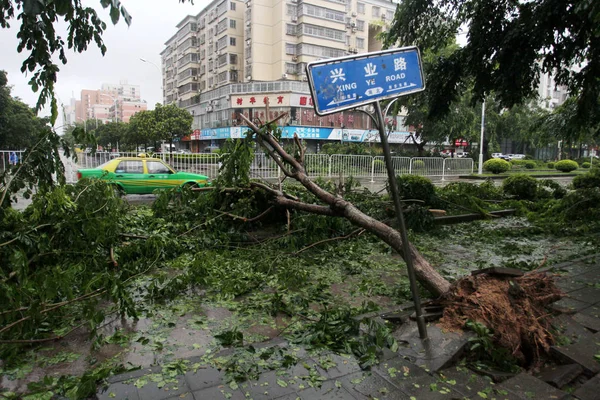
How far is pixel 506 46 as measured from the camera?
271 inches

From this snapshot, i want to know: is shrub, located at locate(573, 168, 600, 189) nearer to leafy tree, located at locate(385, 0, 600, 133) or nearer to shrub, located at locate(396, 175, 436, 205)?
leafy tree, located at locate(385, 0, 600, 133)

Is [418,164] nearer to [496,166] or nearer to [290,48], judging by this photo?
[496,166]

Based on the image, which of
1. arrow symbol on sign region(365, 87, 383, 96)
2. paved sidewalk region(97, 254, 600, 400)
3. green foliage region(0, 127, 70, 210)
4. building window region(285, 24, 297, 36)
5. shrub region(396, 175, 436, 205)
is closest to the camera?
paved sidewalk region(97, 254, 600, 400)

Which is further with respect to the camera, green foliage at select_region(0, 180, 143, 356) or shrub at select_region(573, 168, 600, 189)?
shrub at select_region(573, 168, 600, 189)

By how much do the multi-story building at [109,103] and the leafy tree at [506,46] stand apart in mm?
103177

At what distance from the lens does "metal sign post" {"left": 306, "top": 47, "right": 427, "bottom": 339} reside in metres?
2.89

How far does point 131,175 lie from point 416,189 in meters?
8.14

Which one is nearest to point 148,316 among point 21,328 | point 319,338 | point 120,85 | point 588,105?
point 21,328

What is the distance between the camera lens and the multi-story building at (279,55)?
1633 inches

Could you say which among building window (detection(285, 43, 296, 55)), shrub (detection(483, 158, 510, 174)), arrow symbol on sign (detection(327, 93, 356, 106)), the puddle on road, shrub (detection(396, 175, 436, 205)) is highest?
building window (detection(285, 43, 296, 55))

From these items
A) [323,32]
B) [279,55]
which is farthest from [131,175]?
[323,32]

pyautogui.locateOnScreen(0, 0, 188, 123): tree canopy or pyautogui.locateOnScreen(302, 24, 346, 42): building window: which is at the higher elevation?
pyautogui.locateOnScreen(302, 24, 346, 42): building window

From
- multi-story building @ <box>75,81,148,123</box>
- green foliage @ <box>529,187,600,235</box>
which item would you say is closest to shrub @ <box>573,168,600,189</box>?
green foliage @ <box>529,187,600,235</box>

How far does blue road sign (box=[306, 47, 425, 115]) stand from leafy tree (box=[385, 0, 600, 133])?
397 cm
